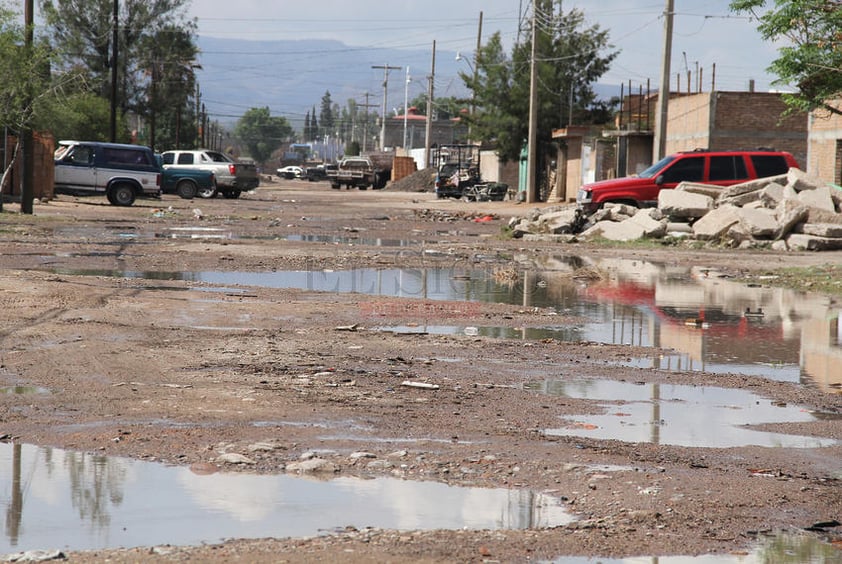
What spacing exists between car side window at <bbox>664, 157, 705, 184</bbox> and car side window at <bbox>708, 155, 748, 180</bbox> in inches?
11.5

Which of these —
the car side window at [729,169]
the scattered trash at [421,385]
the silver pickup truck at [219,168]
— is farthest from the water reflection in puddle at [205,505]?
the silver pickup truck at [219,168]

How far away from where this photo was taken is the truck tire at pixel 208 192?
54219 mm

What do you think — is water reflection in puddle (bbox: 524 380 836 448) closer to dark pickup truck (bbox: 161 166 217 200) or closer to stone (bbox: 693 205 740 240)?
stone (bbox: 693 205 740 240)

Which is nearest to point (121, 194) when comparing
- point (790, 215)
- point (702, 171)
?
point (702, 171)

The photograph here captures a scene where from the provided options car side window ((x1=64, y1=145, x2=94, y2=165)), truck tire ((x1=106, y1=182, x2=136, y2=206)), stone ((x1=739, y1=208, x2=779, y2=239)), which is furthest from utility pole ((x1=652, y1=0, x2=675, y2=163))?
car side window ((x1=64, y1=145, x2=94, y2=165))

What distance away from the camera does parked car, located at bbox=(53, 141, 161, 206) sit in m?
41.2

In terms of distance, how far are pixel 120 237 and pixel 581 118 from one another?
40546mm

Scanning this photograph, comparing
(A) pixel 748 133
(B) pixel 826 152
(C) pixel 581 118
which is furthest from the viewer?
(C) pixel 581 118

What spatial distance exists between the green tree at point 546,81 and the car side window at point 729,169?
30075 mm

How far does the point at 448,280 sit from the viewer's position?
19.0 metres

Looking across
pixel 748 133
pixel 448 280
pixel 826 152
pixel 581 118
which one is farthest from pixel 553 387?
pixel 581 118

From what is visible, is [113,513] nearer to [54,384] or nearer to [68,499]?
[68,499]

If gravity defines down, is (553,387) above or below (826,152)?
below

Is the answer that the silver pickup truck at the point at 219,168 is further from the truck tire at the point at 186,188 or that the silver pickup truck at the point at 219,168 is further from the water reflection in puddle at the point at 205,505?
the water reflection in puddle at the point at 205,505
